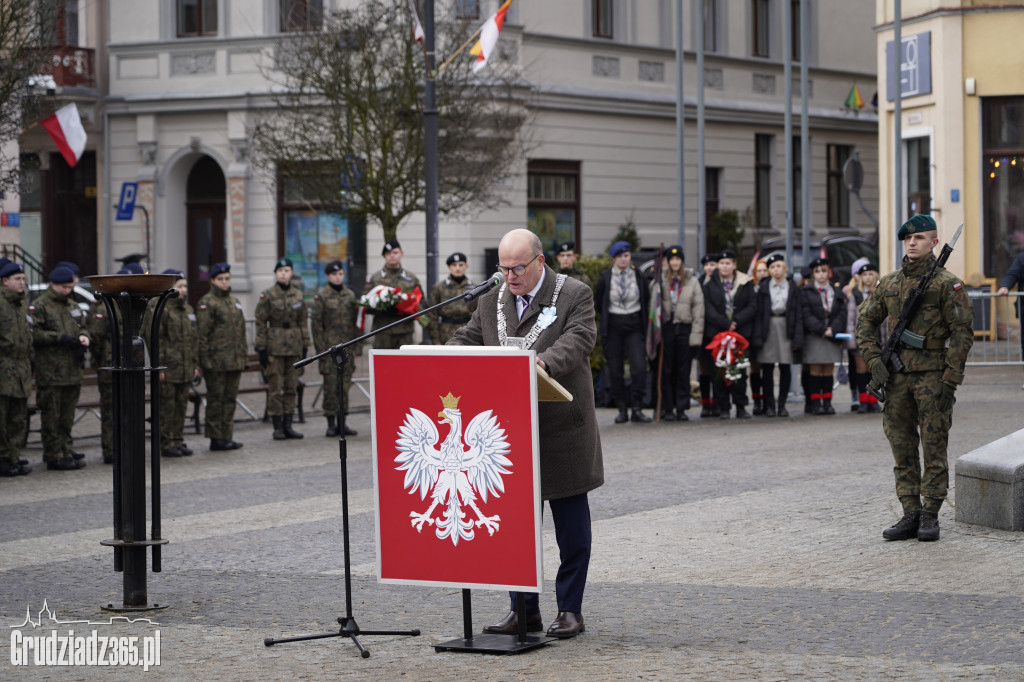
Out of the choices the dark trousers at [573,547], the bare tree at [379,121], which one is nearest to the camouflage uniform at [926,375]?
the dark trousers at [573,547]

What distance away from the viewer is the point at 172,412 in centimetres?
1518

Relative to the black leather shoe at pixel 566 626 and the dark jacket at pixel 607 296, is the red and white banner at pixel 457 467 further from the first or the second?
the dark jacket at pixel 607 296

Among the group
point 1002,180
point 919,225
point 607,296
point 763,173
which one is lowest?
point 607,296

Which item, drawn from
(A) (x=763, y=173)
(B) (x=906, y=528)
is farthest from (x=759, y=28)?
(B) (x=906, y=528)

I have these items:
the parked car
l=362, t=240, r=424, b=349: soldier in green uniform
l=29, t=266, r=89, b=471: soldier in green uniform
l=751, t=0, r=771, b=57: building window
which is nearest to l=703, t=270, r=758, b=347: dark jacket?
l=362, t=240, r=424, b=349: soldier in green uniform

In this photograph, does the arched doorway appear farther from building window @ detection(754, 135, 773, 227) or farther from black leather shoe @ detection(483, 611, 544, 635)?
black leather shoe @ detection(483, 611, 544, 635)

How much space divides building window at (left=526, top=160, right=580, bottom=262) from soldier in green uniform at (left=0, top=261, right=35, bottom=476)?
59.0 feet

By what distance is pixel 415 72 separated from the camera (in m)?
23.8

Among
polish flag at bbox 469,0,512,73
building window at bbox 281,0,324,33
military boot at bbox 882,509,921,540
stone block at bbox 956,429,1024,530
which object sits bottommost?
military boot at bbox 882,509,921,540

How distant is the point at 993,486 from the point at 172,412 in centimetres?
861

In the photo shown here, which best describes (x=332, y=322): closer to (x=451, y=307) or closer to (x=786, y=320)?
(x=451, y=307)

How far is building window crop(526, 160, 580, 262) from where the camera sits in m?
31.7

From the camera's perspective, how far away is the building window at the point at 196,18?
108ft

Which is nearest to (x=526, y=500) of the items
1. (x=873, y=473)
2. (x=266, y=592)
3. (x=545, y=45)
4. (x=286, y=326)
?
(x=266, y=592)
